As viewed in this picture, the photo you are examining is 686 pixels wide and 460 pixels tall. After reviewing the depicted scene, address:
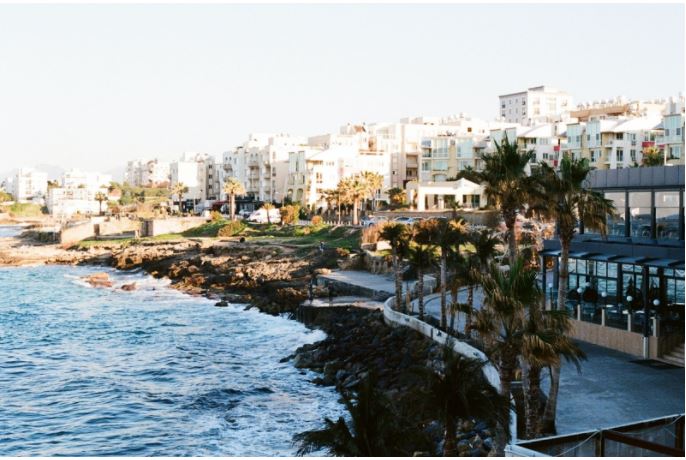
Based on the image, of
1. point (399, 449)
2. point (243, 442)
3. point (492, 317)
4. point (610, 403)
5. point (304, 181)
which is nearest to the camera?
point (399, 449)

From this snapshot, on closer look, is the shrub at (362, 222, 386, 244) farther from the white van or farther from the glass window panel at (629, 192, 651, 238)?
the glass window panel at (629, 192, 651, 238)

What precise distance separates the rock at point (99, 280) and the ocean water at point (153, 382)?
38.0 ft

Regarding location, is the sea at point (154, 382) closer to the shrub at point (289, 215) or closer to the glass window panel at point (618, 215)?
the glass window panel at point (618, 215)

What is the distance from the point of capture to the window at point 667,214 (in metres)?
27.1

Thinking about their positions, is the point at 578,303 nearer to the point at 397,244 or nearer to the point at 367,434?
the point at 397,244

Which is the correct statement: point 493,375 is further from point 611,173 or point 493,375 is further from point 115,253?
point 115,253

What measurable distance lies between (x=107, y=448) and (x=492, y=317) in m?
14.7

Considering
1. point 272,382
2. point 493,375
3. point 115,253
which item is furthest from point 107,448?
point 115,253

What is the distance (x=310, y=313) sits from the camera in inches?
1860

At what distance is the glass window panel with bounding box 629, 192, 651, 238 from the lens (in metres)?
28.4

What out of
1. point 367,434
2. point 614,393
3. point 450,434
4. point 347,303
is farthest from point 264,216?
point 367,434

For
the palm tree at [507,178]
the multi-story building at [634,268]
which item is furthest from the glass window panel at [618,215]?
the palm tree at [507,178]

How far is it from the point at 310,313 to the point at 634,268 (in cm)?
2268

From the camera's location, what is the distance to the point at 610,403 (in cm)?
2106
